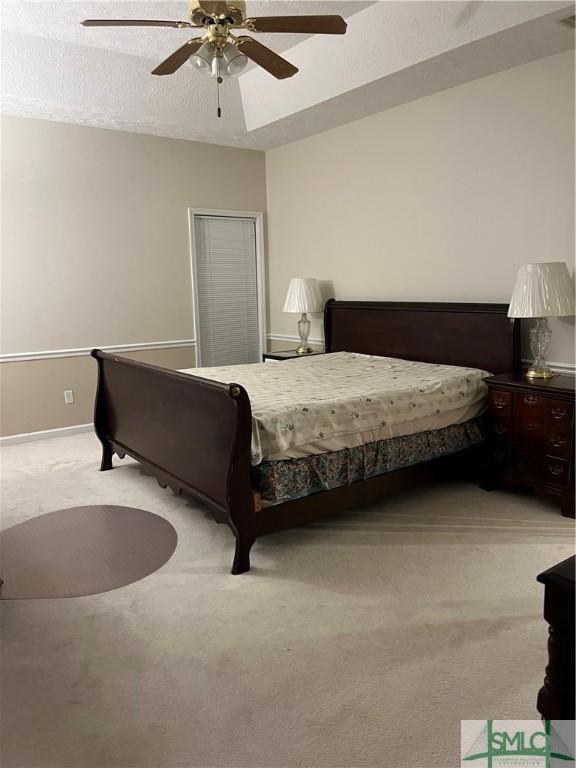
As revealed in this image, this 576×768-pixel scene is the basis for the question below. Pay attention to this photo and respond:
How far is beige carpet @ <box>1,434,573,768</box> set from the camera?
5.63 ft

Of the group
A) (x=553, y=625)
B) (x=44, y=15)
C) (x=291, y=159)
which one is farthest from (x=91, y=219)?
(x=553, y=625)

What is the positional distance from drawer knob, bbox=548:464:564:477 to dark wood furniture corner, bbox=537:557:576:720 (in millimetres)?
2214

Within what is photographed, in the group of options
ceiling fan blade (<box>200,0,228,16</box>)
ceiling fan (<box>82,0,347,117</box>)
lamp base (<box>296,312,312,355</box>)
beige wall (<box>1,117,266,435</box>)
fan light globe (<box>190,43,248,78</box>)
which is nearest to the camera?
ceiling fan blade (<box>200,0,228,16</box>)

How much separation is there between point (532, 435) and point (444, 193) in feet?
6.41

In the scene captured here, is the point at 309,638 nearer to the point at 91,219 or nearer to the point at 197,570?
the point at 197,570

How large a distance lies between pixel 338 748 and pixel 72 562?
1681 mm

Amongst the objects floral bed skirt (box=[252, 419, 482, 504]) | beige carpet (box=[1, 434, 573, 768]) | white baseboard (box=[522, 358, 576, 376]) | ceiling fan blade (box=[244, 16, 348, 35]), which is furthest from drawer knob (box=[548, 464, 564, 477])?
ceiling fan blade (box=[244, 16, 348, 35])

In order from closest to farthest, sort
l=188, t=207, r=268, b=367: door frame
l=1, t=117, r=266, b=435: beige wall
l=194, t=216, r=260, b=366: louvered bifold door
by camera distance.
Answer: l=1, t=117, r=266, b=435: beige wall, l=188, t=207, r=268, b=367: door frame, l=194, t=216, r=260, b=366: louvered bifold door

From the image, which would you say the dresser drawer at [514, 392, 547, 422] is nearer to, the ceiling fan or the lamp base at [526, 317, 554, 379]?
the lamp base at [526, 317, 554, 379]

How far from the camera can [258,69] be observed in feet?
15.9

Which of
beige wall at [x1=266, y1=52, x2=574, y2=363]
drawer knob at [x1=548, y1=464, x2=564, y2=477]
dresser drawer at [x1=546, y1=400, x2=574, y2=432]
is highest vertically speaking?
beige wall at [x1=266, y1=52, x2=574, y2=363]

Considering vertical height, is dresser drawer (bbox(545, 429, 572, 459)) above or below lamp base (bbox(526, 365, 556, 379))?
below

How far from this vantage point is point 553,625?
3.92 feet

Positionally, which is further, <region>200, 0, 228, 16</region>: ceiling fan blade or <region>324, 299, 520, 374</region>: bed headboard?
<region>324, 299, 520, 374</region>: bed headboard
